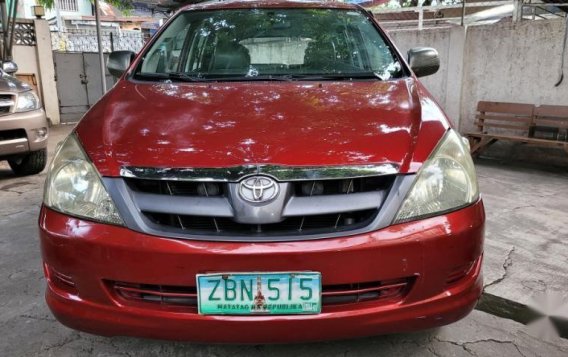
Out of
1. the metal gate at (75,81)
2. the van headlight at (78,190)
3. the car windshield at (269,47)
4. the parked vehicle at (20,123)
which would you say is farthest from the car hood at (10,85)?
the metal gate at (75,81)

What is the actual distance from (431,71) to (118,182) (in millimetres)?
2039

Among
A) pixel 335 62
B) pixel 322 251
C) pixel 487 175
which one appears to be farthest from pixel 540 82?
pixel 322 251

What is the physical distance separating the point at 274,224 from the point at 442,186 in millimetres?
590

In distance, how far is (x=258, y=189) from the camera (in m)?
1.55

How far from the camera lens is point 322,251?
59.5 inches

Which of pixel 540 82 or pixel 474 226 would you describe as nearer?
pixel 474 226

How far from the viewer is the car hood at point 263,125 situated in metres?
1.64

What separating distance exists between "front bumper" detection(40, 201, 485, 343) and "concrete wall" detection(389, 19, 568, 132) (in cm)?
490

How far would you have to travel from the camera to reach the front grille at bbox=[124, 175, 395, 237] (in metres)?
1.55

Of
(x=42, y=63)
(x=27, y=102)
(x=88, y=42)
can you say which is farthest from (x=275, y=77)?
(x=88, y=42)

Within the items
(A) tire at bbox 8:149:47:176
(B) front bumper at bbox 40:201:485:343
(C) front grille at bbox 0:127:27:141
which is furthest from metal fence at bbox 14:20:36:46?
(B) front bumper at bbox 40:201:485:343

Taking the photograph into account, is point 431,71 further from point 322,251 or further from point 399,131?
point 322,251

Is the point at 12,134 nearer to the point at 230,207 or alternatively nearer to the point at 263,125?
the point at 263,125

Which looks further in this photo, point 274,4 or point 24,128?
point 24,128
